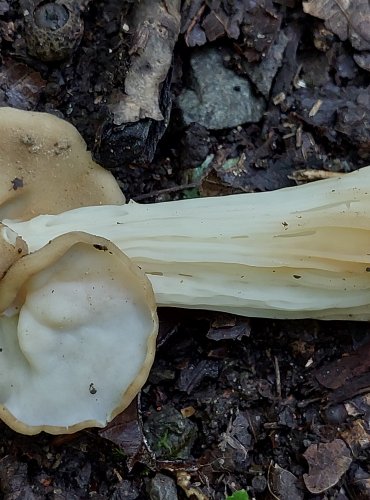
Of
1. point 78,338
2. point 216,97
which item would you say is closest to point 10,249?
point 78,338

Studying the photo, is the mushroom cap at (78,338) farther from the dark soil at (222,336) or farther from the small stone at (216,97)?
the small stone at (216,97)

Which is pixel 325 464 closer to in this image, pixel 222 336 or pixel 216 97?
pixel 222 336

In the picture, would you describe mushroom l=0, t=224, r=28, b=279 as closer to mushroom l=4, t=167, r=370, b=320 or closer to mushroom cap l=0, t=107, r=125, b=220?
mushroom l=4, t=167, r=370, b=320

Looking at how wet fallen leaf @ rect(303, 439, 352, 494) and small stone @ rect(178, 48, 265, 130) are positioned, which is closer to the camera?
wet fallen leaf @ rect(303, 439, 352, 494)

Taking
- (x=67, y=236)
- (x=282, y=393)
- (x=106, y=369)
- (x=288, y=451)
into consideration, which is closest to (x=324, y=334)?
(x=282, y=393)

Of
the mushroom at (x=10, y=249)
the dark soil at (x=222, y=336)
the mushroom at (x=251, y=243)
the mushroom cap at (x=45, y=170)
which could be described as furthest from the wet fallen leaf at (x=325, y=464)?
the mushroom at (x=10, y=249)

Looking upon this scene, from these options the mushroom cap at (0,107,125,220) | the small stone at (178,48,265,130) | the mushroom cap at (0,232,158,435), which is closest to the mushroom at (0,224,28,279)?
the mushroom cap at (0,232,158,435)
